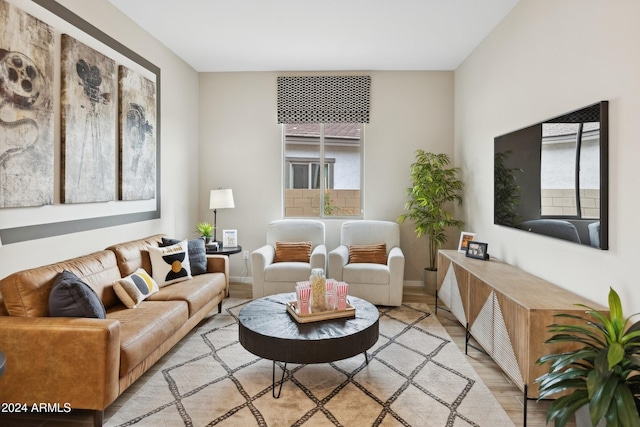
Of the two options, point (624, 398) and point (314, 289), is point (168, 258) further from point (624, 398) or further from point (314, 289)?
point (624, 398)

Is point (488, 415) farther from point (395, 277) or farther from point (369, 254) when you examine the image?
point (369, 254)

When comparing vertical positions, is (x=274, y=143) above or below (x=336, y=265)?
above

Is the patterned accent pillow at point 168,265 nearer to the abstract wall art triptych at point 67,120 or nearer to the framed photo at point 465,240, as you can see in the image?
the abstract wall art triptych at point 67,120

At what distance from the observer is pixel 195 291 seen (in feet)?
10.7

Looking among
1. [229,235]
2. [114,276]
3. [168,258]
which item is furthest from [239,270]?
[114,276]

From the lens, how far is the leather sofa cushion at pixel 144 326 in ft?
7.28

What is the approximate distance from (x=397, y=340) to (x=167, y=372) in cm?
188

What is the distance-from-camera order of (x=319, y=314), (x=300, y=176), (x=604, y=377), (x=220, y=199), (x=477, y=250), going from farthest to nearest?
1. (x=300, y=176)
2. (x=220, y=199)
3. (x=477, y=250)
4. (x=319, y=314)
5. (x=604, y=377)

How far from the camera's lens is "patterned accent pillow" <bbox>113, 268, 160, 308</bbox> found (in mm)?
2828

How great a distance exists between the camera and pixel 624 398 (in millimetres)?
1500

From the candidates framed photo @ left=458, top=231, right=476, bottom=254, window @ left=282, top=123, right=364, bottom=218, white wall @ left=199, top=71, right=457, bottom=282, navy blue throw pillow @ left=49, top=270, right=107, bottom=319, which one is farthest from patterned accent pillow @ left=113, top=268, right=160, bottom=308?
framed photo @ left=458, top=231, right=476, bottom=254

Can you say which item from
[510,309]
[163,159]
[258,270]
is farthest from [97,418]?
[163,159]

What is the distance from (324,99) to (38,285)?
155 inches

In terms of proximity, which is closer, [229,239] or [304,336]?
[304,336]
